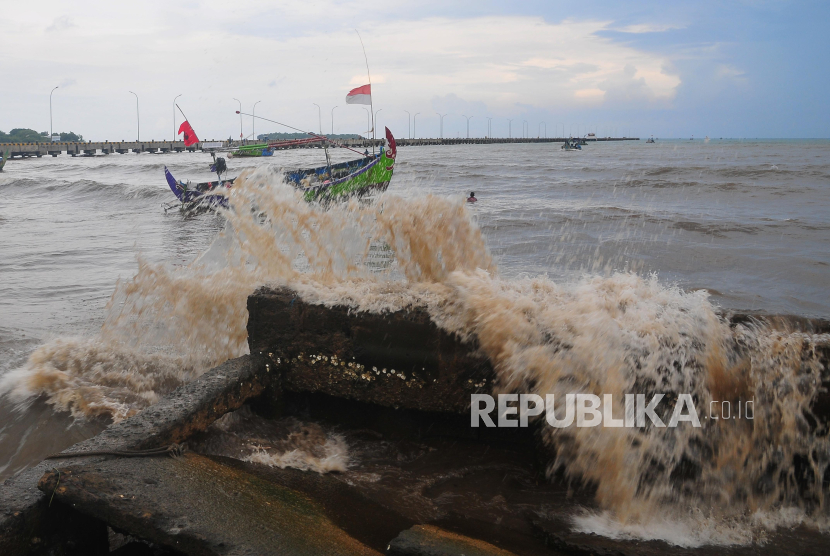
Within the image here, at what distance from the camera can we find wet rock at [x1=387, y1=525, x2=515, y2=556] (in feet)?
6.58

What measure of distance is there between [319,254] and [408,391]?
182cm

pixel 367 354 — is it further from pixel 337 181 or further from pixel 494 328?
pixel 337 181

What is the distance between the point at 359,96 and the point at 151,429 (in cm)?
1291

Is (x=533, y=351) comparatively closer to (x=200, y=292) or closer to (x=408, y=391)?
(x=408, y=391)

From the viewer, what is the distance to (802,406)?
A: 8.18 feet

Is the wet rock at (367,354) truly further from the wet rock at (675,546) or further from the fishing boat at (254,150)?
the fishing boat at (254,150)

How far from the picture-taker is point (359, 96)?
14.5 m

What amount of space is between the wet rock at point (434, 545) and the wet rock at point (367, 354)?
0.96 m

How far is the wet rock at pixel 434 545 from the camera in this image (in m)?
2.01

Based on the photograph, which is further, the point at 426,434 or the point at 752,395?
the point at 426,434

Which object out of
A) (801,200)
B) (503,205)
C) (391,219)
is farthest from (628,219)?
(391,219)

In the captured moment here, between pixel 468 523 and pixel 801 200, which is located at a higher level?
pixel 801 200

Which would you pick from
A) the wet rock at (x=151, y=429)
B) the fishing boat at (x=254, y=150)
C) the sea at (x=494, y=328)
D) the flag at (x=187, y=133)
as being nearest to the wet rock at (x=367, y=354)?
the sea at (x=494, y=328)

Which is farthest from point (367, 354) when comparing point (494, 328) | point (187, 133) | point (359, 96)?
point (187, 133)
